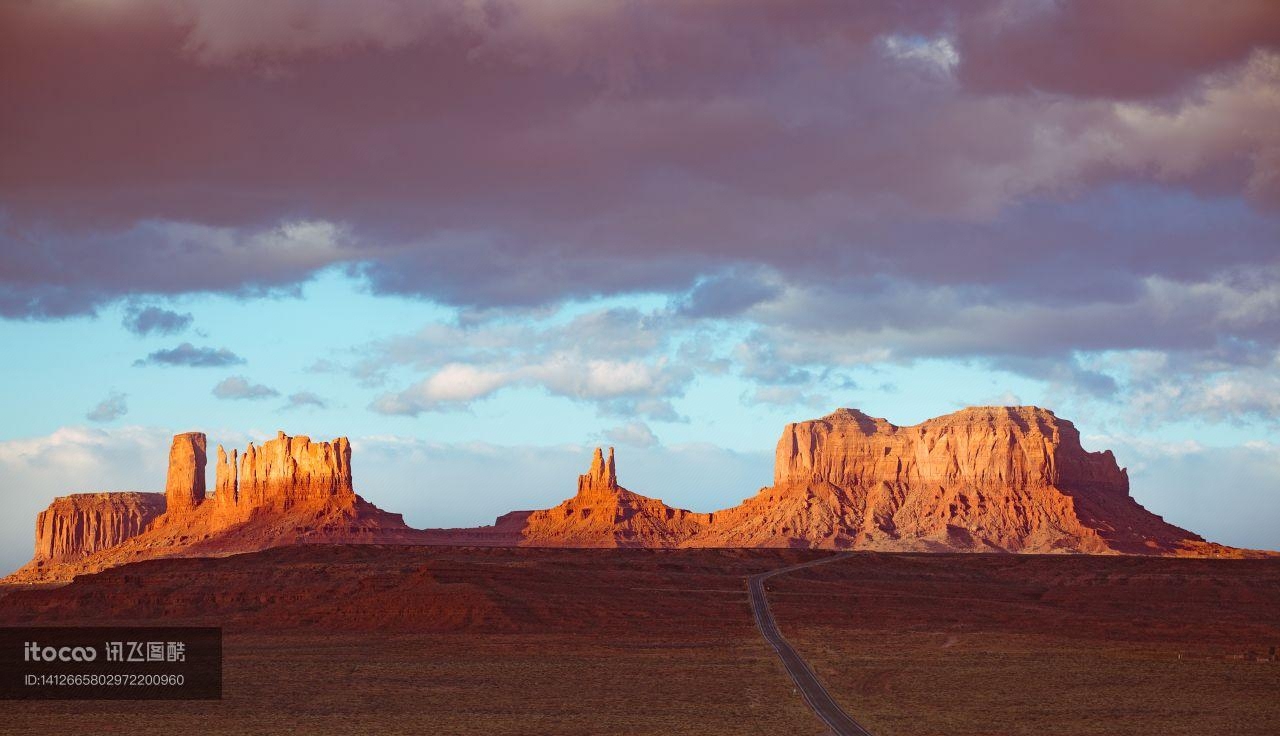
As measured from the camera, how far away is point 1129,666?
8538 cm

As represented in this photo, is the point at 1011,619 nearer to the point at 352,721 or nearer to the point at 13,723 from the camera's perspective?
the point at 352,721

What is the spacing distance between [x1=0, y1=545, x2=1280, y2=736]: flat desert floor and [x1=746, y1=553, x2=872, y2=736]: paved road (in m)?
0.96

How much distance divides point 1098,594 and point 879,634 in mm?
36923

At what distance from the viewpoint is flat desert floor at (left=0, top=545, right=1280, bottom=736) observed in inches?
2559
